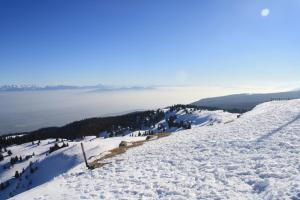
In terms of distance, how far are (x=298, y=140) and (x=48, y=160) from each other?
486 feet

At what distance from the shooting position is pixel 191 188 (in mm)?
16812

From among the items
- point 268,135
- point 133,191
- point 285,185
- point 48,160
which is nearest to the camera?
point 285,185

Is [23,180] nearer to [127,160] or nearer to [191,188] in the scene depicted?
[127,160]

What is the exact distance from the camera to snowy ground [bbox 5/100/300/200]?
51.1ft

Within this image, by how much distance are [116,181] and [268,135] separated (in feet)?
47.5

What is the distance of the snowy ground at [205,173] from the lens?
15570 mm

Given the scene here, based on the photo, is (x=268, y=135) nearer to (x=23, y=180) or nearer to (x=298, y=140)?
(x=298, y=140)

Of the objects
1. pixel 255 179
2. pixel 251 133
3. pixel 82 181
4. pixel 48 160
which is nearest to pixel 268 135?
pixel 251 133

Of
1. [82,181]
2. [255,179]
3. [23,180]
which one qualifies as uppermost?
[255,179]

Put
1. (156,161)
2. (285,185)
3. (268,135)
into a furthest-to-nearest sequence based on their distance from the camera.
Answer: (268,135) → (156,161) → (285,185)

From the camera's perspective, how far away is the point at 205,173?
758 inches

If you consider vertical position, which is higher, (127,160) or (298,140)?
(298,140)

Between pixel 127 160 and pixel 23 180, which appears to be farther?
pixel 23 180

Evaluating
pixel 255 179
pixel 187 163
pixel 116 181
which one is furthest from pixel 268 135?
pixel 116 181
